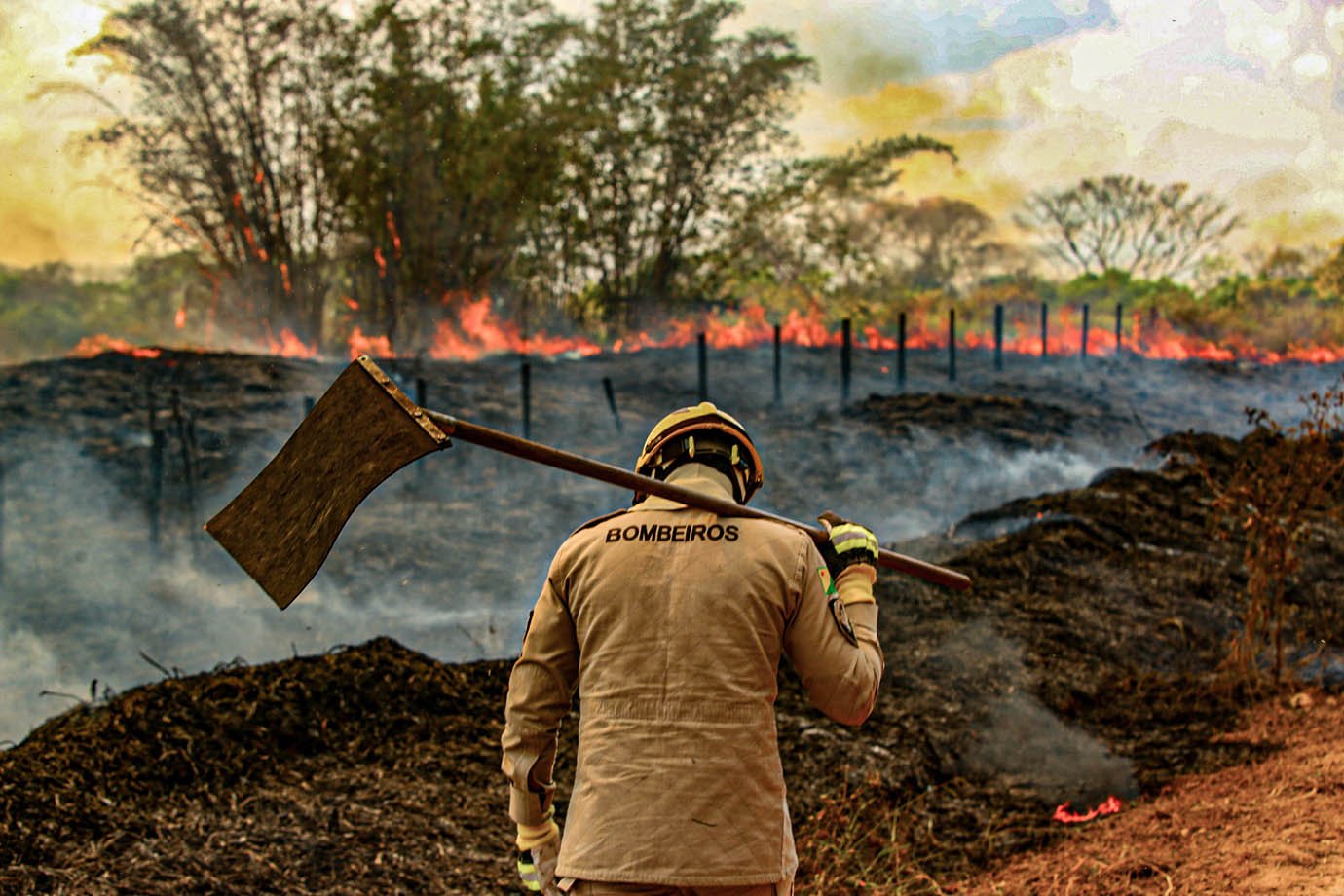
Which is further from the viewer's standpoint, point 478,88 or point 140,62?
point 478,88

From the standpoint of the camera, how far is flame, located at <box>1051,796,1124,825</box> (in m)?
6.18

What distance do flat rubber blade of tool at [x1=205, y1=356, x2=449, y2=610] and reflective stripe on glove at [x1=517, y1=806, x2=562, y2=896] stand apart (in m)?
0.88

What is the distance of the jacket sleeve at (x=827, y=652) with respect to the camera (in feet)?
8.63

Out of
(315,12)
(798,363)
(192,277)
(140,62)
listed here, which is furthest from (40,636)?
(798,363)

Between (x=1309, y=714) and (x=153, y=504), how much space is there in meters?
8.64

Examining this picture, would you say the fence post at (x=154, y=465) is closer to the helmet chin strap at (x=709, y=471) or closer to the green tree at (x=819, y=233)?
the green tree at (x=819, y=233)

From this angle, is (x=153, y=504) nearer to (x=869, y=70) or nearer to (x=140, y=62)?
(x=140, y=62)

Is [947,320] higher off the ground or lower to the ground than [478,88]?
lower

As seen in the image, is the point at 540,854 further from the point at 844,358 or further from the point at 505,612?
the point at 844,358

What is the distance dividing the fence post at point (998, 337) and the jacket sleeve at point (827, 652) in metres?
9.77

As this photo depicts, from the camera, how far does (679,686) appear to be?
99.6 inches

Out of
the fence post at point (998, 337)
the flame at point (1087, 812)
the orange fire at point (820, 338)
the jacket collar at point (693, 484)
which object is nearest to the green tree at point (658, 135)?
the orange fire at point (820, 338)

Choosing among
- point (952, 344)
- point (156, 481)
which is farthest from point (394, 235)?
point (952, 344)

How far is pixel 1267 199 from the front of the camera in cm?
1195
